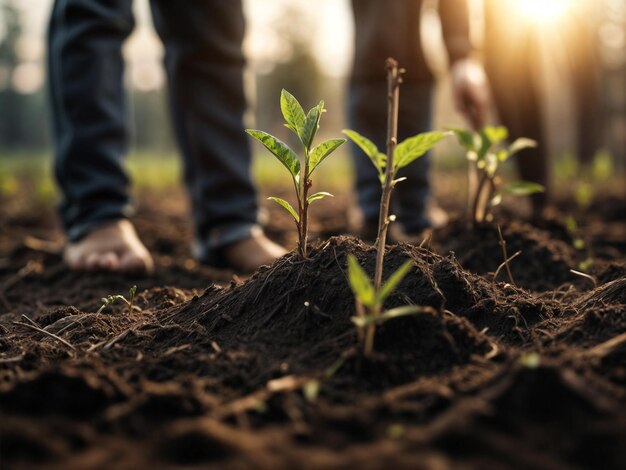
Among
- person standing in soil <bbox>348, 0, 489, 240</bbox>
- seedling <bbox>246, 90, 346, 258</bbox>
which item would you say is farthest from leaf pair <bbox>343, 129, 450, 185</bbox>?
person standing in soil <bbox>348, 0, 489, 240</bbox>

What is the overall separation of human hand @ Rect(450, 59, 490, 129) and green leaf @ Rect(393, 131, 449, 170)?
6.37 ft

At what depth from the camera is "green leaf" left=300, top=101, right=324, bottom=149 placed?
1413 mm

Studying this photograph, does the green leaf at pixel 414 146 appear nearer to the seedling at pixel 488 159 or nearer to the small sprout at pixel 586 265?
Answer: the seedling at pixel 488 159

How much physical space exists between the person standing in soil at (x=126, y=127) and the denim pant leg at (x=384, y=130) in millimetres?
732

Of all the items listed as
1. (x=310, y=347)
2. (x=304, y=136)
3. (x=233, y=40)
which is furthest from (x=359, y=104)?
(x=310, y=347)

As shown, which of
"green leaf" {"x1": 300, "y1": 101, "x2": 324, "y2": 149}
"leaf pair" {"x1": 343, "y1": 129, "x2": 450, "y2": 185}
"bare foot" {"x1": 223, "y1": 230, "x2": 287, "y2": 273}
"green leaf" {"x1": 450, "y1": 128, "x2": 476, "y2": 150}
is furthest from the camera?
"bare foot" {"x1": 223, "y1": 230, "x2": 287, "y2": 273}

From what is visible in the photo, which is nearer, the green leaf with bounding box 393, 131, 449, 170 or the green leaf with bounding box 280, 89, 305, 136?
the green leaf with bounding box 393, 131, 449, 170

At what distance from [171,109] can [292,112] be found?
1.79m

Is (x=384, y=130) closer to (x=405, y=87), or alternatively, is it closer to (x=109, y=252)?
(x=405, y=87)

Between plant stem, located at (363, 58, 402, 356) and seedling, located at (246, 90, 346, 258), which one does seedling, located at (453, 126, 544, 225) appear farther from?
plant stem, located at (363, 58, 402, 356)

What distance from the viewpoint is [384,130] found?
11.4 ft

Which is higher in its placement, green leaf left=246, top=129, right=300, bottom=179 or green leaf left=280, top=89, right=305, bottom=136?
green leaf left=280, top=89, right=305, bottom=136

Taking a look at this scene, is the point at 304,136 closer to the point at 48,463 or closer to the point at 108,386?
the point at 108,386

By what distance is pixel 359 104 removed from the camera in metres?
3.47
